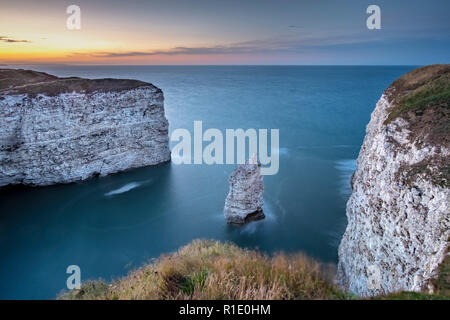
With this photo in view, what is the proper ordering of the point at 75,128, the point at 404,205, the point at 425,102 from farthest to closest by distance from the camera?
the point at 75,128
the point at 425,102
the point at 404,205

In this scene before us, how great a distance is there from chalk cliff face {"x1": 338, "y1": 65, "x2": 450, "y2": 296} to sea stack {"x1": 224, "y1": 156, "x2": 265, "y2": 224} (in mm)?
7101

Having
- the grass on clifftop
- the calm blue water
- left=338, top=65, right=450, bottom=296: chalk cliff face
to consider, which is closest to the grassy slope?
the grass on clifftop

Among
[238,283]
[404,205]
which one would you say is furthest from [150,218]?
[238,283]

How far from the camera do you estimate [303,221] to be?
2297 cm

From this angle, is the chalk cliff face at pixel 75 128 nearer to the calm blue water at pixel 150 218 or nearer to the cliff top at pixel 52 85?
the cliff top at pixel 52 85

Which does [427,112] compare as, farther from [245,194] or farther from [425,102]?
[245,194]

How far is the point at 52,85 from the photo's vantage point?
30578 mm

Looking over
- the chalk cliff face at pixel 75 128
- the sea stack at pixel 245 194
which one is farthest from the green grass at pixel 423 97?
the chalk cliff face at pixel 75 128

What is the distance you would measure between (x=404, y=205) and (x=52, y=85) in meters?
31.6

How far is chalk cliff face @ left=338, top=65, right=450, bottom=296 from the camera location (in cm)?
920

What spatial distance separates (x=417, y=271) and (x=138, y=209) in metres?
21.6

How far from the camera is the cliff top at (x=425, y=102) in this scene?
11812mm

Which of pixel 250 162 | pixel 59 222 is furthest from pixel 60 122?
pixel 250 162
